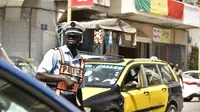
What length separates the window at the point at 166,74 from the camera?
8.50 meters

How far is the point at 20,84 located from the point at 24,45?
1531 centimetres

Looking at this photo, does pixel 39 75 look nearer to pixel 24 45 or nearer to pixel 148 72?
pixel 148 72

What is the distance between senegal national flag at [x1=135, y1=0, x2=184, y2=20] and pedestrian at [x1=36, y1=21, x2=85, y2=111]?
15.0m

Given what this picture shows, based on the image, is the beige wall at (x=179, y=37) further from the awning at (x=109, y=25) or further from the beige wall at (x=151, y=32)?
the awning at (x=109, y=25)

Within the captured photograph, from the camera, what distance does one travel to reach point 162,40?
945 inches

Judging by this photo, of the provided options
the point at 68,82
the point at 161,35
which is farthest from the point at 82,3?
the point at 68,82

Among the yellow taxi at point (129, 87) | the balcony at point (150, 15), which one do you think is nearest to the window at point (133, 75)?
the yellow taxi at point (129, 87)

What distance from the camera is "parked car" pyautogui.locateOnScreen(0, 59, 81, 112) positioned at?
1.92 metres

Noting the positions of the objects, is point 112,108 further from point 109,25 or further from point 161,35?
point 161,35

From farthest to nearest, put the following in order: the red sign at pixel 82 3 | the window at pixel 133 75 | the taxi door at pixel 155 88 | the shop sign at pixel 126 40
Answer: the shop sign at pixel 126 40, the red sign at pixel 82 3, the taxi door at pixel 155 88, the window at pixel 133 75

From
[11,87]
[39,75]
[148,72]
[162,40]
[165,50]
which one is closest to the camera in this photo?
[11,87]

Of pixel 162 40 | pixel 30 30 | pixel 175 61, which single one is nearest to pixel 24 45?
pixel 30 30

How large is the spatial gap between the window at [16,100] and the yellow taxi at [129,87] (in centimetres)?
409

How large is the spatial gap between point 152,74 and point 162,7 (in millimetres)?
13719
